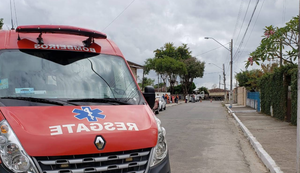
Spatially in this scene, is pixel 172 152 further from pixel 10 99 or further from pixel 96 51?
pixel 10 99

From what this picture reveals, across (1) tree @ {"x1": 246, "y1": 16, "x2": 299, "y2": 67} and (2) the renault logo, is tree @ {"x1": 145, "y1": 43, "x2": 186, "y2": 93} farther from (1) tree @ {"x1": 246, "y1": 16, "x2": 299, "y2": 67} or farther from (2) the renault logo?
(2) the renault logo

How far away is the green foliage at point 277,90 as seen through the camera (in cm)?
1515

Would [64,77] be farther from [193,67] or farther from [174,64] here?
[193,67]

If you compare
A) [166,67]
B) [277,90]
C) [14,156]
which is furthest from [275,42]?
[166,67]

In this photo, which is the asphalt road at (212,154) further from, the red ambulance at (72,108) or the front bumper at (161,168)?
the front bumper at (161,168)

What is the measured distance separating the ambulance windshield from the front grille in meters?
0.95

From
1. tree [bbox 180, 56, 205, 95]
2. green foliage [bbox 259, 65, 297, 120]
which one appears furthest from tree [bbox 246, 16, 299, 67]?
tree [bbox 180, 56, 205, 95]

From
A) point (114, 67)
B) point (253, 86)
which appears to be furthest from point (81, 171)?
point (253, 86)

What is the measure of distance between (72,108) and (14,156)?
851mm

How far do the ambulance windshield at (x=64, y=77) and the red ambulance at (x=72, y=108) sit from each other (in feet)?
0.03

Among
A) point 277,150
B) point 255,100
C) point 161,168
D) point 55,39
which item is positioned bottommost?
point 277,150


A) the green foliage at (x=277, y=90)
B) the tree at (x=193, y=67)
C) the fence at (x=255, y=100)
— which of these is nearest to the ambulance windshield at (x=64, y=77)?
the green foliage at (x=277, y=90)

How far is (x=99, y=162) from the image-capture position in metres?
2.86

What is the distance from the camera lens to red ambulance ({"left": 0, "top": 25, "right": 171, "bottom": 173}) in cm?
275
